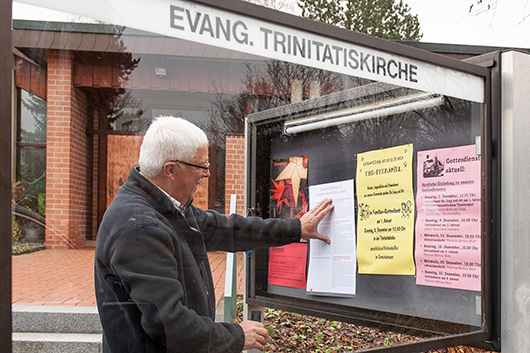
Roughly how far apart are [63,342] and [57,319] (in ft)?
0.43

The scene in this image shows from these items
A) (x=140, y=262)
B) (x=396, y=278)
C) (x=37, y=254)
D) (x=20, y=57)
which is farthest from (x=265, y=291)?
(x=20, y=57)

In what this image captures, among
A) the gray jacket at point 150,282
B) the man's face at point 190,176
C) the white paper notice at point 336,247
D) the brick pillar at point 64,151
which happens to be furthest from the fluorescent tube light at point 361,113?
the brick pillar at point 64,151

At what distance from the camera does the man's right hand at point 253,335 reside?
1.60 m

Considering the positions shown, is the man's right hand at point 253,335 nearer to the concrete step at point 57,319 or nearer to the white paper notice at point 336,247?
the concrete step at point 57,319

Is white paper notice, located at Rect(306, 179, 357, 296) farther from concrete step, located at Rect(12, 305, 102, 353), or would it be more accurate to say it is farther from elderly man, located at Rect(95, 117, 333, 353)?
concrete step, located at Rect(12, 305, 102, 353)

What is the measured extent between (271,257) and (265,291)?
0.65ft

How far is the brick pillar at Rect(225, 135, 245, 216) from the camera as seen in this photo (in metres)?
1.76

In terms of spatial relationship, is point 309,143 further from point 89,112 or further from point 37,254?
point 37,254

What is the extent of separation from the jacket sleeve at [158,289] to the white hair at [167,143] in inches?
7.6

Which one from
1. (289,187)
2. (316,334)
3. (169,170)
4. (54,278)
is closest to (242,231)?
(289,187)

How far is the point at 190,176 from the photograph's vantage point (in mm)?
1563

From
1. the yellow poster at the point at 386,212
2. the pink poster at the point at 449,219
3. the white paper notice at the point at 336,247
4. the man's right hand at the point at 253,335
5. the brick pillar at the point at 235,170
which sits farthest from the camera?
the white paper notice at the point at 336,247

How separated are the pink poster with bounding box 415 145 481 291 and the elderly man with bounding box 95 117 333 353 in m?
0.85

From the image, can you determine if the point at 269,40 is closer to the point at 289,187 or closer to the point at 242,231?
the point at 242,231
